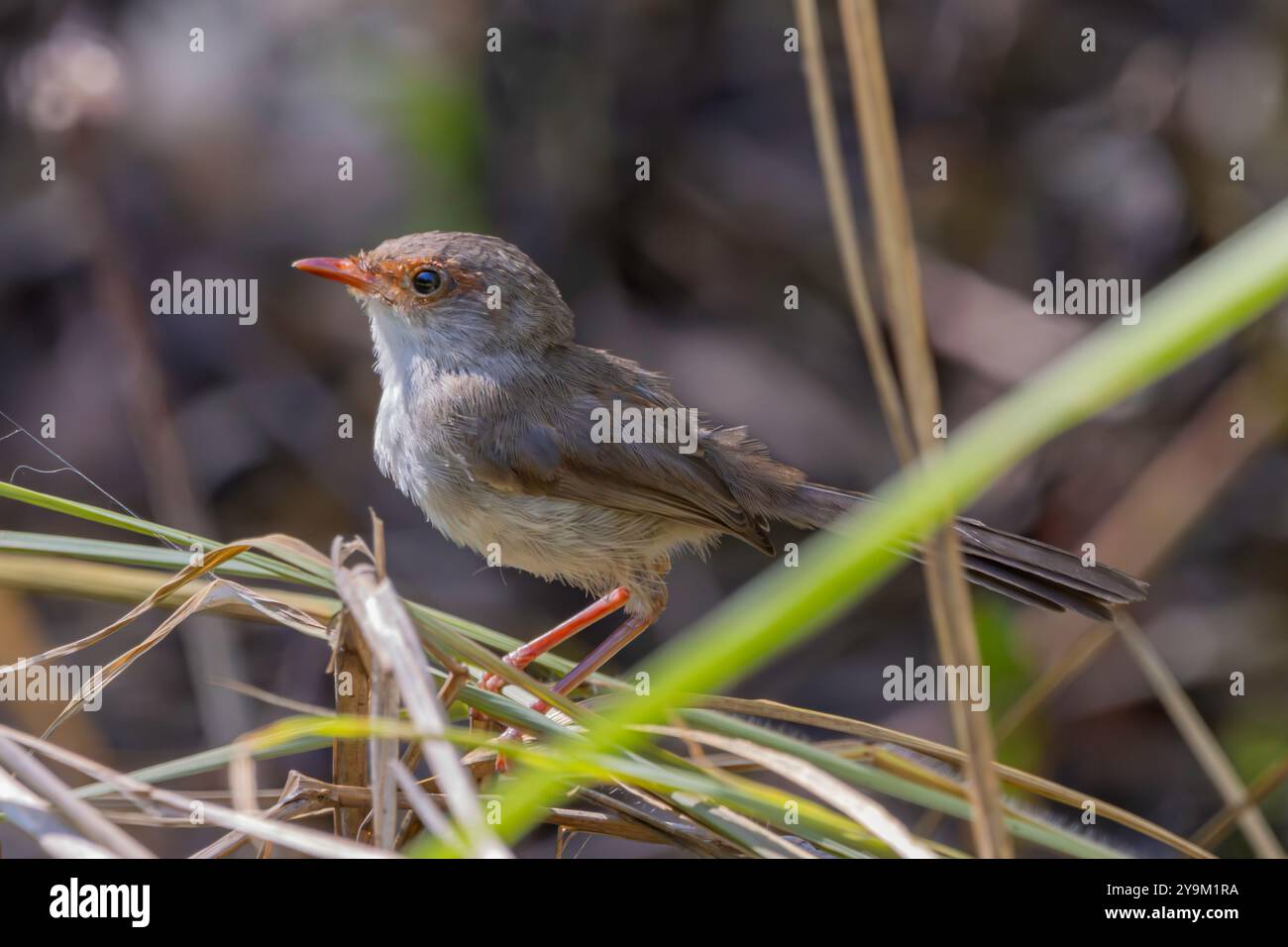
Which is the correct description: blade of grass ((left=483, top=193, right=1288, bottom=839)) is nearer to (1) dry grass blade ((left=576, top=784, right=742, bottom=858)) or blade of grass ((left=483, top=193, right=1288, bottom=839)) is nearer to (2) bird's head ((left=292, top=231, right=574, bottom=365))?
(1) dry grass blade ((left=576, top=784, right=742, bottom=858))

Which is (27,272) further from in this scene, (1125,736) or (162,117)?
(1125,736)

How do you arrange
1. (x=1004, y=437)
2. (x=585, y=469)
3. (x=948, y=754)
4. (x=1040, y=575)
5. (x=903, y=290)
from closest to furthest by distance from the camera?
(x=1004, y=437), (x=903, y=290), (x=948, y=754), (x=1040, y=575), (x=585, y=469)

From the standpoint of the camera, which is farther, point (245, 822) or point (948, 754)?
point (948, 754)

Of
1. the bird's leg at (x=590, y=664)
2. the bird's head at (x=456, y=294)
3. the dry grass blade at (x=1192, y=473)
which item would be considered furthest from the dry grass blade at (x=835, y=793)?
the dry grass blade at (x=1192, y=473)

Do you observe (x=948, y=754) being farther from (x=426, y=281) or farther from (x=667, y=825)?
(x=426, y=281)

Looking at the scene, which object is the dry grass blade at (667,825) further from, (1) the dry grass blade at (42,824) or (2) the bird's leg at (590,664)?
(1) the dry grass blade at (42,824)

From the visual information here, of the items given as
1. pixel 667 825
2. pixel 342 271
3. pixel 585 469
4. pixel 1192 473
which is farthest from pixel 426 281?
pixel 1192 473
